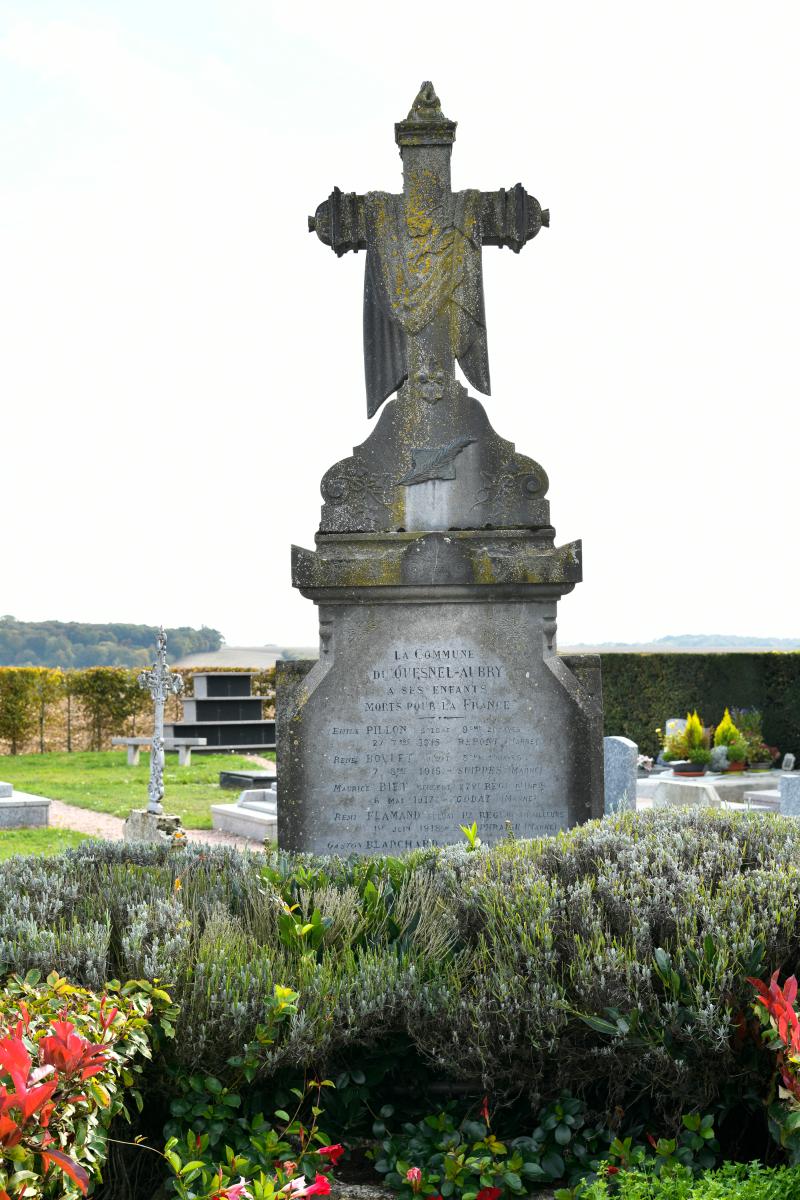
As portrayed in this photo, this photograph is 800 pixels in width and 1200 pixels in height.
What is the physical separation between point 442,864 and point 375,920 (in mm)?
312

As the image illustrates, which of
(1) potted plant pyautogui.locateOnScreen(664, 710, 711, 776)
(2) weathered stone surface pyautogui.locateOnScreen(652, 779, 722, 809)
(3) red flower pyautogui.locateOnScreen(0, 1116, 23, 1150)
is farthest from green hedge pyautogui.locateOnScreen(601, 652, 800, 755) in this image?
(3) red flower pyautogui.locateOnScreen(0, 1116, 23, 1150)

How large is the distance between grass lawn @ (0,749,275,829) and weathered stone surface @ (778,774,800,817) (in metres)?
6.83

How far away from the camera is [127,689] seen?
26.6m

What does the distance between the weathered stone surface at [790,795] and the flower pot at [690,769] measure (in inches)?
211

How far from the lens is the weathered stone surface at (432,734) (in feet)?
20.7

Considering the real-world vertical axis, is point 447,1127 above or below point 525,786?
below

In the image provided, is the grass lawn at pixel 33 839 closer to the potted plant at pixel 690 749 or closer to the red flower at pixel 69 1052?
the red flower at pixel 69 1052

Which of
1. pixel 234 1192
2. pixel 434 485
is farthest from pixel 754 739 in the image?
pixel 234 1192

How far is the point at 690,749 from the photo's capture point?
18.1m

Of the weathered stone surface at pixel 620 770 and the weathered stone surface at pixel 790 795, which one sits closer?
the weathered stone surface at pixel 620 770

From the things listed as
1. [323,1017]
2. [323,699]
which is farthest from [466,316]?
[323,1017]

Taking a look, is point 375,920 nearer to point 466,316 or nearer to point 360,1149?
point 360,1149

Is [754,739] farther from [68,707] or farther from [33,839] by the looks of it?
[68,707]

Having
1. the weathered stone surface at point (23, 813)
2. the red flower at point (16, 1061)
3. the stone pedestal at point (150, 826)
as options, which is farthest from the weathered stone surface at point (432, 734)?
the weathered stone surface at point (23, 813)
